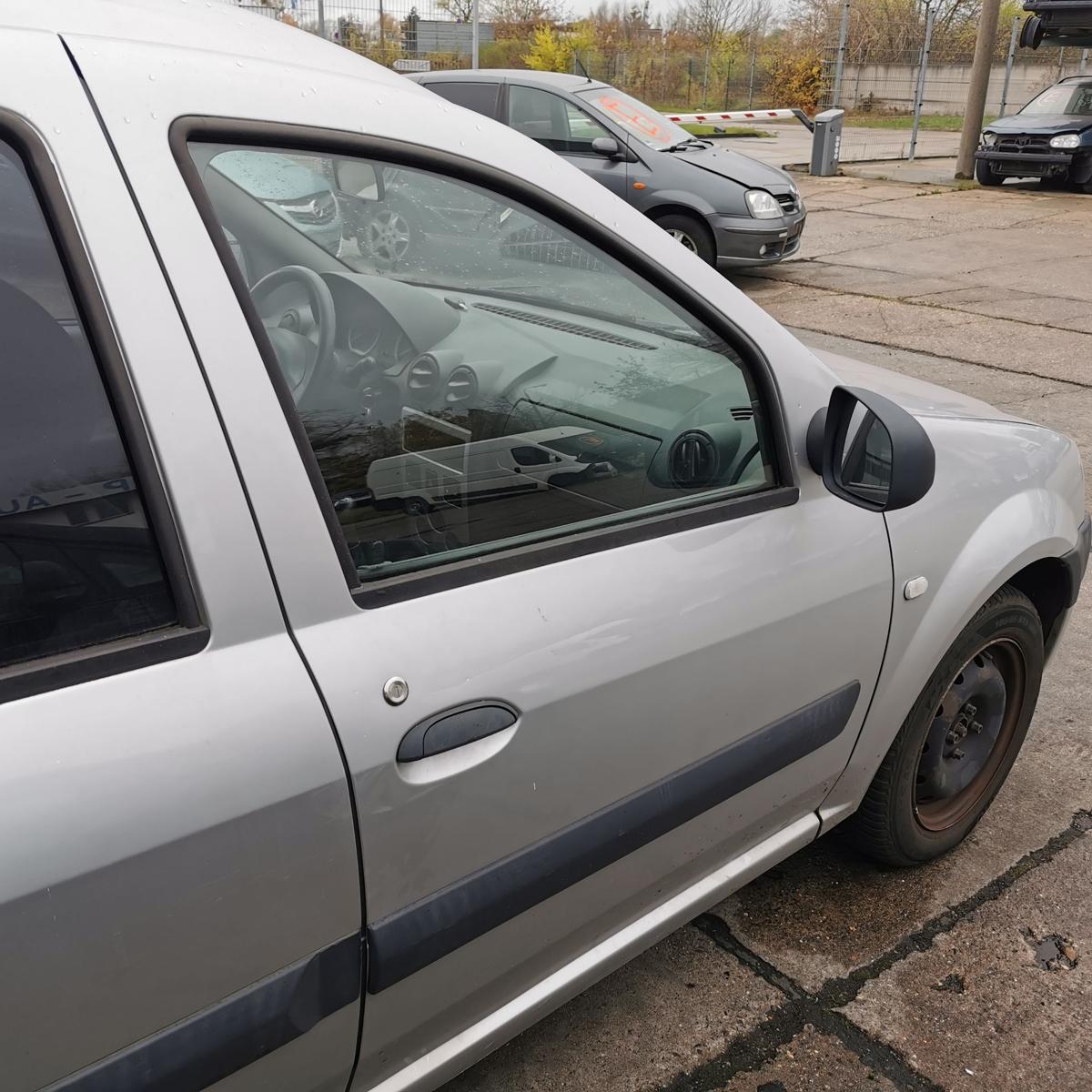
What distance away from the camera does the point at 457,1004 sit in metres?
1.60

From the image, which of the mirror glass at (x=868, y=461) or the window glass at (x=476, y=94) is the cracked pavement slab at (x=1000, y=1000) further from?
the window glass at (x=476, y=94)

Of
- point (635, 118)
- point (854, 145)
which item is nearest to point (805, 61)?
point (854, 145)

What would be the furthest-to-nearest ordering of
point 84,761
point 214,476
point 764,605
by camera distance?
point 764,605, point 214,476, point 84,761

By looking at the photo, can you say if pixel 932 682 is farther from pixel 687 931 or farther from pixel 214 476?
pixel 214 476

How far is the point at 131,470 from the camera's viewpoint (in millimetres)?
1239

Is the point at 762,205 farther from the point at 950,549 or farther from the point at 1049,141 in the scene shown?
the point at 1049,141

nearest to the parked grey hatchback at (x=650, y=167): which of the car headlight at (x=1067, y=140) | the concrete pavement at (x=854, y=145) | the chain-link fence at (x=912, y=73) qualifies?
the car headlight at (x=1067, y=140)

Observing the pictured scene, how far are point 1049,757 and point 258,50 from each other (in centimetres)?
275

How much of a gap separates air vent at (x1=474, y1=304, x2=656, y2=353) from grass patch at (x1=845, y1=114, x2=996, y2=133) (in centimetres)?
2890

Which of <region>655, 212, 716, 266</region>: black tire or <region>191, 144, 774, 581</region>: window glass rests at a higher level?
<region>191, 144, 774, 581</region>: window glass

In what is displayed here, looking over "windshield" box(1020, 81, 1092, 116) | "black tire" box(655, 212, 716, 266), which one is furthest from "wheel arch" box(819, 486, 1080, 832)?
"windshield" box(1020, 81, 1092, 116)

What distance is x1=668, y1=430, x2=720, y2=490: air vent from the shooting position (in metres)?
1.87

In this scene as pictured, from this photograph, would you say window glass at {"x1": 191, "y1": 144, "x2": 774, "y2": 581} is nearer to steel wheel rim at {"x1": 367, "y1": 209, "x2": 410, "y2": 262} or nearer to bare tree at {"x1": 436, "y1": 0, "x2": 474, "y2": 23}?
steel wheel rim at {"x1": 367, "y1": 209, "x2": 410, "y2": 262}

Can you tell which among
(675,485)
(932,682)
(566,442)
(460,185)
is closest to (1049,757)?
(932,682)
